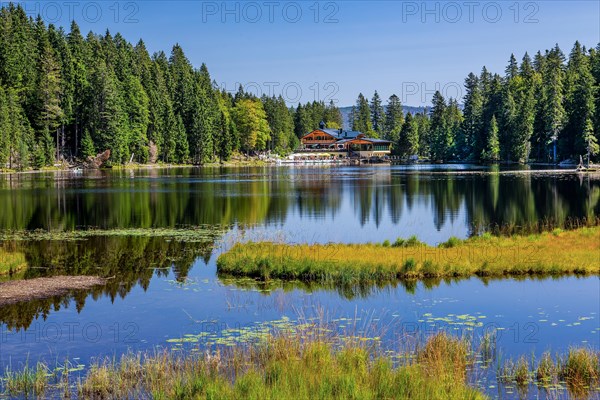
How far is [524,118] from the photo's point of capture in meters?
120

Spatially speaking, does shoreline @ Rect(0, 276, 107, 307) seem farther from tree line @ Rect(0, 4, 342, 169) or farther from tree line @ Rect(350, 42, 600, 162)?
tree line @ Rect(350, 42, 600, 162)

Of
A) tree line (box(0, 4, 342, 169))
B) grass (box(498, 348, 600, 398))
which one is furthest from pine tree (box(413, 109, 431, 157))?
grass (box(498, 348, 600, 398))

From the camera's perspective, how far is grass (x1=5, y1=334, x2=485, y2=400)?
428 inches

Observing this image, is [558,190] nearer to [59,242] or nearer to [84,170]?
[59,242]

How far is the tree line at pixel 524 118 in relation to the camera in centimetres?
10200

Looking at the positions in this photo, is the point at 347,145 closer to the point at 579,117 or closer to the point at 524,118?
the point at 524,118

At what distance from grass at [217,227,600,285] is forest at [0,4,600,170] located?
72.7m

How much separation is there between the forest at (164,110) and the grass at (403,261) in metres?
72.7

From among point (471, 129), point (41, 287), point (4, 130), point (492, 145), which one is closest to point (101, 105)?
point (4, 130)

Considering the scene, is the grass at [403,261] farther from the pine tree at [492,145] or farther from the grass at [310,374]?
the pine tree at [492,145]

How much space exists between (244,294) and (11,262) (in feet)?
34.7

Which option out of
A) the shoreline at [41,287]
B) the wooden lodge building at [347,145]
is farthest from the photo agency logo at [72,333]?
the wooden lodge building at [347,145]

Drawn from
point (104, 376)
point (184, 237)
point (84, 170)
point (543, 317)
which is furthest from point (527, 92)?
point (104, 376)

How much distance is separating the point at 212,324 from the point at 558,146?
111546mm
